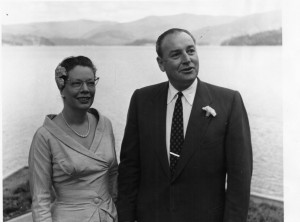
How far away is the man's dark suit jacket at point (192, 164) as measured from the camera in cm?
152

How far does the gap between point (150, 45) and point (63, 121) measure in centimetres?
65

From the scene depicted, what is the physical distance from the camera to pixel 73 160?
1562mm

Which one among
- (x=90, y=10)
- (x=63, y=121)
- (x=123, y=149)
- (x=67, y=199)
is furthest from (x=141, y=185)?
(x=90, y=10)

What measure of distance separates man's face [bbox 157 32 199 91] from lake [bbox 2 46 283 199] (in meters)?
0.38

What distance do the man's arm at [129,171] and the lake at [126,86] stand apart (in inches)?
9.8

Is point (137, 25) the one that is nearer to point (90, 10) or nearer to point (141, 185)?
point (90, 10)

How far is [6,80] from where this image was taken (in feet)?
6.46

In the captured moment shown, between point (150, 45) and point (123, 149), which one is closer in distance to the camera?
point (123, 149)

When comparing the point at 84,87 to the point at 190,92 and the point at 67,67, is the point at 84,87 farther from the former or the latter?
the point at 190,92

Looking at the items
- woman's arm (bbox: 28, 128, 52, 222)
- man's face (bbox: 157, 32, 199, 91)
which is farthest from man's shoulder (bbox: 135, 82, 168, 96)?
woman's arm (bbox: 28, 128, 52, 222)

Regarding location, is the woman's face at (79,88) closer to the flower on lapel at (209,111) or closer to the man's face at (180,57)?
the man's face at (180,57)

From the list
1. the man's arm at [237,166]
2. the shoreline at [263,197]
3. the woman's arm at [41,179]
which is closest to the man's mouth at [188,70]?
the man's arm at [237,166]

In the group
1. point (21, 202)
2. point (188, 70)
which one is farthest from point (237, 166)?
point (21, 202)

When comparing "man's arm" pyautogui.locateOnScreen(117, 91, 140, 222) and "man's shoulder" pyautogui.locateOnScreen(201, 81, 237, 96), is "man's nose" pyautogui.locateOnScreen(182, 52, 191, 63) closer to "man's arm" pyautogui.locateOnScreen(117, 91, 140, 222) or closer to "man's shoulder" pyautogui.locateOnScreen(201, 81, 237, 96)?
"man's shoulder" pyautogui.locateOnScreen(201, 81, 237, 96)
